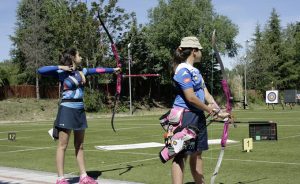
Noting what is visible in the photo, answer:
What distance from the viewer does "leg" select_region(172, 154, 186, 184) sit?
579 centimetres

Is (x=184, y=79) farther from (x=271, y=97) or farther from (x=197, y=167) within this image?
(x=271, y=97)

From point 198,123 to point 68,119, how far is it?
269cm

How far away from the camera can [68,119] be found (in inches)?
308

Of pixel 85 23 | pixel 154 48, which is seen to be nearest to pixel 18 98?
pixel 85 23

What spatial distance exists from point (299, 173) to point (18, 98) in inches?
1878

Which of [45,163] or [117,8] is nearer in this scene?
[45,163]

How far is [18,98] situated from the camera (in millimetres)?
53156

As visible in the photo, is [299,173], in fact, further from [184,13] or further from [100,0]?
[184,13]

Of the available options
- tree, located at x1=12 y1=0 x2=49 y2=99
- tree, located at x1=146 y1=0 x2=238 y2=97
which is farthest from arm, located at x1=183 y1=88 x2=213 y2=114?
tree, located at x1=146 y1=0 x2=238 y2=97

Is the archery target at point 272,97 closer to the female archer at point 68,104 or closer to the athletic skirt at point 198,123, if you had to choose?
the female archer at point 68,104

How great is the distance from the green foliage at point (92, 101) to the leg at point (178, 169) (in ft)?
154

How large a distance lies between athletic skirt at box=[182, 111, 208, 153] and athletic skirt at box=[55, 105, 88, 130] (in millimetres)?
2589

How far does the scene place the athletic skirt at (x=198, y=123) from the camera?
5.84 metres

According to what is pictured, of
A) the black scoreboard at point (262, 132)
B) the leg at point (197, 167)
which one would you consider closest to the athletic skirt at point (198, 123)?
the leg at point (197, 167)
